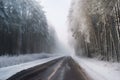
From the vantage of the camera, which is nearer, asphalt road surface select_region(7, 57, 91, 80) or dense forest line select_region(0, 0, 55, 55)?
asphalt road surface select_region(7, 57, 91, 80)

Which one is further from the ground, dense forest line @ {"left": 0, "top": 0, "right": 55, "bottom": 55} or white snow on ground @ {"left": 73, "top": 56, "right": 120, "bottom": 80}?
dense forest line @ {"left": 0, "top": 0, "right": 55, "bottom": 55}

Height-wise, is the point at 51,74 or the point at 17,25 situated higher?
the point at 17,25

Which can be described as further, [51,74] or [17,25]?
[17,25]

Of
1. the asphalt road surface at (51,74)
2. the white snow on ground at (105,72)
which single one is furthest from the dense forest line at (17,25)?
the white snow on ground at (105,72)

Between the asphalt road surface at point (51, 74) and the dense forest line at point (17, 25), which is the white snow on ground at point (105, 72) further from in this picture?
the dense forest line at point (17, 25)

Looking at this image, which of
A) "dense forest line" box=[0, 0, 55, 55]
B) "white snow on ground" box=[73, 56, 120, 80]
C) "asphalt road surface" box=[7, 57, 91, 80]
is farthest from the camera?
"dense forest line" box=[0, 0, 55, 55]

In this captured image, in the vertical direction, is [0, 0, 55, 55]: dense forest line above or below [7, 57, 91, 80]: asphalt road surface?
above

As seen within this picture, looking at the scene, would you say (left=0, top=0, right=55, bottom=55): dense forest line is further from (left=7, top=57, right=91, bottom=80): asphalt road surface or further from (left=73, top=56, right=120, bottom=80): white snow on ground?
(left=73, top=56, right=120, bottom=80): white snow on ground

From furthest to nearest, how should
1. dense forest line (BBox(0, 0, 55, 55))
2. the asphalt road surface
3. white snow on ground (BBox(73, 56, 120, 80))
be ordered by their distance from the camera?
dense forest line (BBox(0, 0, 55, 55)), the asphalt road surface, white snow on ground (BBox(73, 56, 120, 80))

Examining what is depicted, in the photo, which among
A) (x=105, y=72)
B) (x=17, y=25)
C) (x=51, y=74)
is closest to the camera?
(x=105, y=72)

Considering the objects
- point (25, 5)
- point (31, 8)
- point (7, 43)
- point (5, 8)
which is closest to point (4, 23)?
point (5, 8)

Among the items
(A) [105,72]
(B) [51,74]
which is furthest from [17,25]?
(A) [105,72]

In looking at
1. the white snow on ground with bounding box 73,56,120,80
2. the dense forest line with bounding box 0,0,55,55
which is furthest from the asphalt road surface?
the dense forest line with bounding box 0,0,55,55

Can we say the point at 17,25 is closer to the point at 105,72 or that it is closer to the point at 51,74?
the point at 51,74
